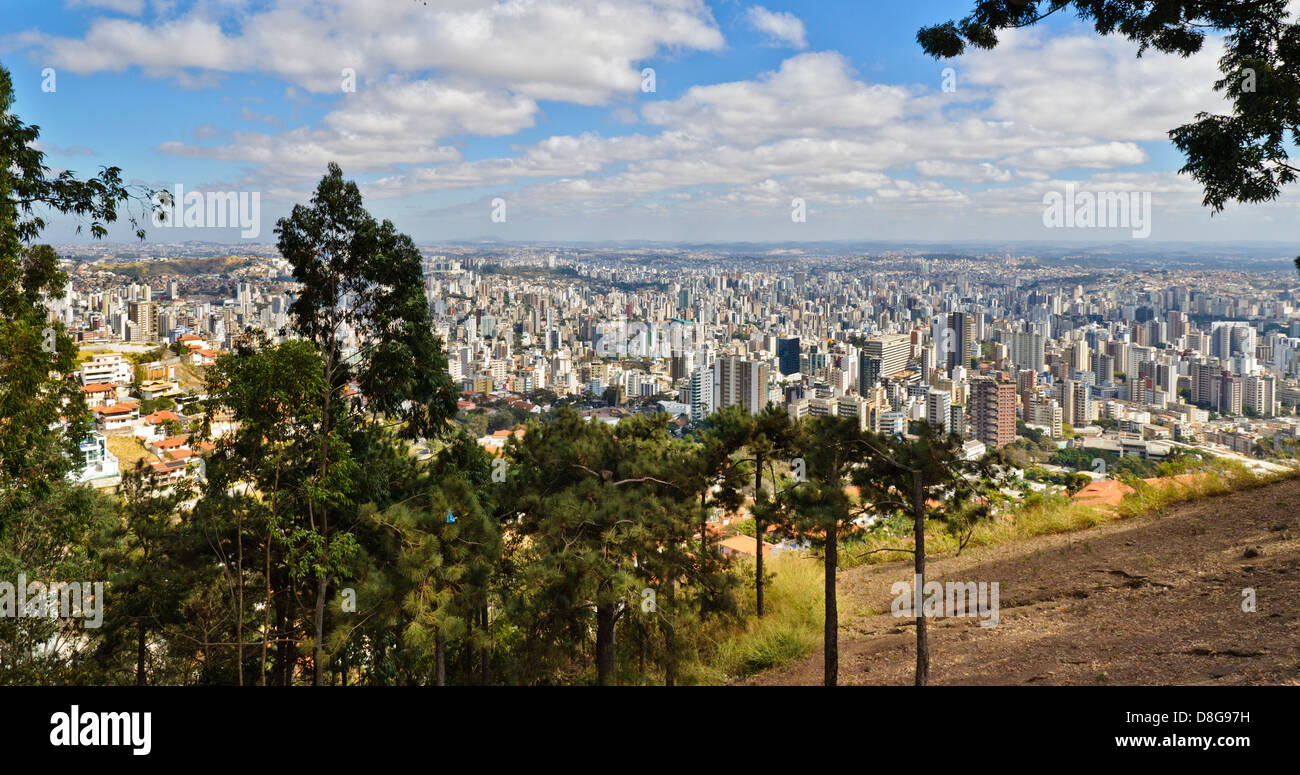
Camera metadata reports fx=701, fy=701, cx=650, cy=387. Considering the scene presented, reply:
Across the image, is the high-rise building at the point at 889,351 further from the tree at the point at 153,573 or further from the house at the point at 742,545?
the tree at the point at 153,573

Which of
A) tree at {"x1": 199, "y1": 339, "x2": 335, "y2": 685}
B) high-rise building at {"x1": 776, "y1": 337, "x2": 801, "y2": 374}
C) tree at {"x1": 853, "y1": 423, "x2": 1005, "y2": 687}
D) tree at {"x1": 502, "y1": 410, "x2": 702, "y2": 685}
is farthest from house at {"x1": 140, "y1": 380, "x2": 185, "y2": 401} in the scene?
tree at {"x1": 853, "y1": 423, "x2": 1005, "y2": 687}

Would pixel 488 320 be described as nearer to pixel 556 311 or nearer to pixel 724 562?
pixel 556 311

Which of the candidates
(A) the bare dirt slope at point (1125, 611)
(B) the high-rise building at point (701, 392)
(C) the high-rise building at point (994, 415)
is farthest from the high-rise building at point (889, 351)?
(A) the bare dirt slope at point (1125, 611)

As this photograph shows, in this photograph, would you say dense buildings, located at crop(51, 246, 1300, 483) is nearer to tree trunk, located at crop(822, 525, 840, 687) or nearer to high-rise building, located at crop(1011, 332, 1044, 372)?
high-rise building, located at crop(1011, 332, 1044, 372)

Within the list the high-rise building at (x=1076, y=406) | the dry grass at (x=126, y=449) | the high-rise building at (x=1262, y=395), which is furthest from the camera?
the dry grass at (x=126, y=449)

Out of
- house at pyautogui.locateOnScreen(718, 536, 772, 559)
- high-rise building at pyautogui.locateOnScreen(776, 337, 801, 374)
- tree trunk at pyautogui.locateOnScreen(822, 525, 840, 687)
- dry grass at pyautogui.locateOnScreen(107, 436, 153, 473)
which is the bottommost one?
dry grass at pyautogui.locateOnScreen(107, 436, 153, 473)

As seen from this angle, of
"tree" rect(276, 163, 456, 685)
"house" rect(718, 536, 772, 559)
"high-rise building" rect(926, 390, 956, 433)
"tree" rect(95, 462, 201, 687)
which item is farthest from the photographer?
"high-rise building" rect(926, 390, 956, 433)

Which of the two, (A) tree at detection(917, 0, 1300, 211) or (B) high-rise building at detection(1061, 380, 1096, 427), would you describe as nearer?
(A) tree at detection(917, 0, 1300, 211)

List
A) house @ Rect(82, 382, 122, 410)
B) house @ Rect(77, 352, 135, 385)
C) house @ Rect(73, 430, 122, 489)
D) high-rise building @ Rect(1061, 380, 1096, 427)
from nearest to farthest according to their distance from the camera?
high-rise building @ Rect(1061, 380, 1096, 427) → house @ Rect(73, 430, 122, 489) → house @ Rect(82, 382, 122, 410) → house @ Rect(77, 352, 135, 385)
